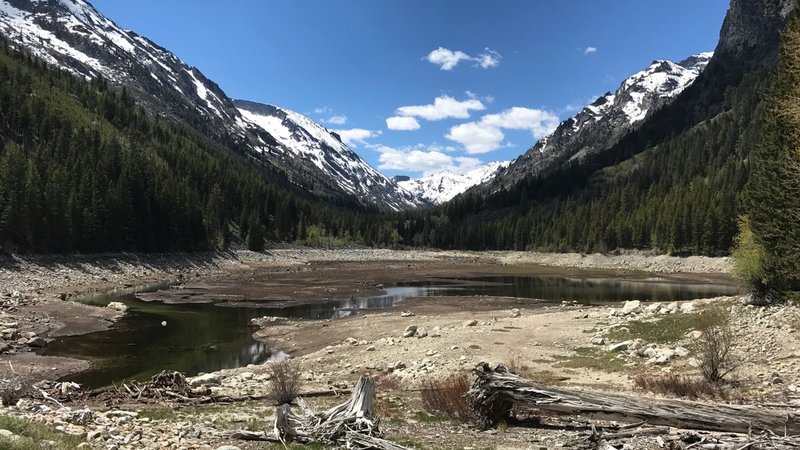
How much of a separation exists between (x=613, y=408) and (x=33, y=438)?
41.4 ft

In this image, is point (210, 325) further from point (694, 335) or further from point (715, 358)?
point (715, 358)

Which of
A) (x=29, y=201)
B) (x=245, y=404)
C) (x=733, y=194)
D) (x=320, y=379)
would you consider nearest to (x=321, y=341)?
(x=320, y=379)

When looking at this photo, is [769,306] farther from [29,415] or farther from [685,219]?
[685,219]

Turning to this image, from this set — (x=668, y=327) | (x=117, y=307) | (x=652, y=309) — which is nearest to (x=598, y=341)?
(x=668, y=327)

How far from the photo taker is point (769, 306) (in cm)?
2697

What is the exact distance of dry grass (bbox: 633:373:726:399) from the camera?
48.3ft

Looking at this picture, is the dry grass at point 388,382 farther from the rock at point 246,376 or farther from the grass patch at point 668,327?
the grass patch at point 668,327

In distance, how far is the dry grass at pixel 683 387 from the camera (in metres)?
14.7

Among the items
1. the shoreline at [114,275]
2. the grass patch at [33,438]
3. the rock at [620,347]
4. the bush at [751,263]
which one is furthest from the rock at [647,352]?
the shoreline at [114,275]

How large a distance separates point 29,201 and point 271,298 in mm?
44276

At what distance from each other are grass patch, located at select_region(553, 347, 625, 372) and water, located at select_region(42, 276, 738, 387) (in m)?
18.4

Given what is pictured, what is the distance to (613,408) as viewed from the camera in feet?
39.5

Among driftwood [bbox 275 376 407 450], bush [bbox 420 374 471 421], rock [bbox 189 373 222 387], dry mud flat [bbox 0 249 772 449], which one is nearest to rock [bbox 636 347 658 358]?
dry mud flat [bbox 0 249 772 449]

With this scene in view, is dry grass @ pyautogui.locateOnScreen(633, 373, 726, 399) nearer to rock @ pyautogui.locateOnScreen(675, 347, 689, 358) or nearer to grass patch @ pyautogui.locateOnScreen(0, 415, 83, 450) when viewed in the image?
rock @ pyautogui.locateOnScreen(675, 347, 689, 358)
